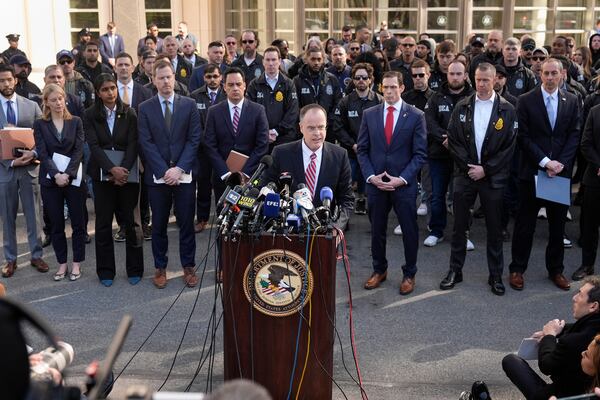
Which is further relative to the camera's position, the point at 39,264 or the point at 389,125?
the point at 39,264

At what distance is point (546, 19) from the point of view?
18.3 m

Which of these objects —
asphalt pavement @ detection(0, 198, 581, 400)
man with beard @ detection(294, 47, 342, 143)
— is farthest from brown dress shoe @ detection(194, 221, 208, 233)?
man with beard @ detection(294, 47, 342, 143)

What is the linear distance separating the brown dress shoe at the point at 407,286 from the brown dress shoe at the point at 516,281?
101 centimetres

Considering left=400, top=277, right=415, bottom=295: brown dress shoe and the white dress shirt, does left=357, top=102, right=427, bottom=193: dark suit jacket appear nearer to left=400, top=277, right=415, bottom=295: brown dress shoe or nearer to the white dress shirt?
the white dress shirt

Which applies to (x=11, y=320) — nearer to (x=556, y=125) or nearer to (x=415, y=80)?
(x=556, y=125)

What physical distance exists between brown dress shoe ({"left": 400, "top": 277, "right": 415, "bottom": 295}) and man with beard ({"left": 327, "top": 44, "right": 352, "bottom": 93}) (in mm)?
4201

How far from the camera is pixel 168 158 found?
7.49 metres

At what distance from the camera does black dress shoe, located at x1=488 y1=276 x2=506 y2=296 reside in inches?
286

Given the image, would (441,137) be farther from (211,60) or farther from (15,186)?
(15,186)

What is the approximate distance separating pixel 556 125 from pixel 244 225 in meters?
4.09

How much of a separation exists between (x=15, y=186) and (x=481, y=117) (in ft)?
16.0

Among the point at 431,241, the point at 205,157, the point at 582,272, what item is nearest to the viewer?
the point at 582,272

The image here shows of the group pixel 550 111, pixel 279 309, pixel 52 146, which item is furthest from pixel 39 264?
pixel 550 111

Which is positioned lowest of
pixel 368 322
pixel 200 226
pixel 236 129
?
pixel 368 322
